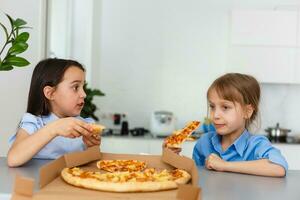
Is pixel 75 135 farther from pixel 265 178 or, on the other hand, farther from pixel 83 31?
pixel 83 31

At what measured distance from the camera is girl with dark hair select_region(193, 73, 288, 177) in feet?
4.69

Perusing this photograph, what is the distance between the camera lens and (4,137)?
7.57 ft

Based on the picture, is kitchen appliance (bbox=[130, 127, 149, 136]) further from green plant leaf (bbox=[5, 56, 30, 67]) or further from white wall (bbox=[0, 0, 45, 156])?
green plant leaf (bbox=[5, 56, 30, 67])

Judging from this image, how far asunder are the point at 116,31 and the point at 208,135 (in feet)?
8.16

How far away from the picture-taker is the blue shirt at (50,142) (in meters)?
1.43

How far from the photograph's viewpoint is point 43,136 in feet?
4.09

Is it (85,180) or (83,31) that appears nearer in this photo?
(85,180)

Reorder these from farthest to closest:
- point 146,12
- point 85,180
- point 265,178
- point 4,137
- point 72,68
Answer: point 146,12 → point 4,137 → point 72,68 → point 265,178 → point 85,180

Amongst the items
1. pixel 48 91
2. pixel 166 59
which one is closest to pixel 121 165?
pixel 48 91

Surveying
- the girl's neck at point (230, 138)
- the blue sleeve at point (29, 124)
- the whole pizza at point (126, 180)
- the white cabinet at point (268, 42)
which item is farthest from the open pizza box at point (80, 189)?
the white cabinet at point (268, 42)

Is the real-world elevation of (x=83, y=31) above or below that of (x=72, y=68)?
above

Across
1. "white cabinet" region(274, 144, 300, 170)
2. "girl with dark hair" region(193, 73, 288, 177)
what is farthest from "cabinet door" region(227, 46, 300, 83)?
"girl with dark hair" region(193, 73, 288, 177)

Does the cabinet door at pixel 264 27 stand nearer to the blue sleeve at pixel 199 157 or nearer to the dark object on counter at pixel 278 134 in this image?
the dark object on counter at pixel 278 134

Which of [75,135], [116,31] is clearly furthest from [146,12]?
[75,135]
